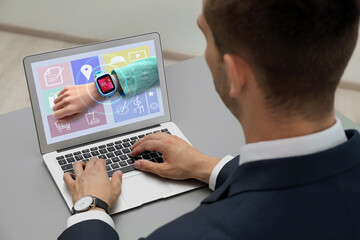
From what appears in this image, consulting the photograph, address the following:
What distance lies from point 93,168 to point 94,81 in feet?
0.83

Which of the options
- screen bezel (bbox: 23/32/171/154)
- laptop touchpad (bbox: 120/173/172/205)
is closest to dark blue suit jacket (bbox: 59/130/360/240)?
laptop touchpad (bbox: 120/173/172/205)

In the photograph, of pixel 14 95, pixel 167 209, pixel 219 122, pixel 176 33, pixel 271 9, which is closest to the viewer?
pixel 271 9

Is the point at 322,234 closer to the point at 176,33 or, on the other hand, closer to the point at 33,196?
the point at 33,196

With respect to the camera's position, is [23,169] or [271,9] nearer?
[271,9]

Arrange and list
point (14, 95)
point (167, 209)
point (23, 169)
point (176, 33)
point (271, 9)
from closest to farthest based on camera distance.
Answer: point (271, 9)
point (167, 209)
point (23, 169)
point (14, 95)
point (176, 33)

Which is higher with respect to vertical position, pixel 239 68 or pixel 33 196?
pixel 239 68

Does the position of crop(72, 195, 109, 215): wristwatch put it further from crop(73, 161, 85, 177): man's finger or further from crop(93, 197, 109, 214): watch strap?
crop(73, 161, 85, 177): man's finger

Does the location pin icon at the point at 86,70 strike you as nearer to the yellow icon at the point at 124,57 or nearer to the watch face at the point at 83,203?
the yellow icon at the point at 124,57

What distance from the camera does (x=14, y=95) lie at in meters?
3.10

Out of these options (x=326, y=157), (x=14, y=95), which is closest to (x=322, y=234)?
(x=326, y=157)

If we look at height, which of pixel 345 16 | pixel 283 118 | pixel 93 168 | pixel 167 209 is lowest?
pixel 167 209

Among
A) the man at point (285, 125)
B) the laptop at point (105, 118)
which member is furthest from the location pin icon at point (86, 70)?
the man at point (285, 125)

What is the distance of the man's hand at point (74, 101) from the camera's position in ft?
4.46

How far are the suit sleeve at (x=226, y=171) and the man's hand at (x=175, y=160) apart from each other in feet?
0.08
